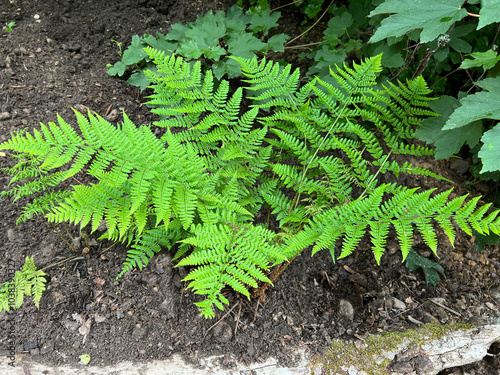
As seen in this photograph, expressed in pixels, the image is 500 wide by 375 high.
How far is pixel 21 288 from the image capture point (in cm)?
184

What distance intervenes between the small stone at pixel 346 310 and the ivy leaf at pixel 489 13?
5.64 feet

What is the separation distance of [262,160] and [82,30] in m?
2.20

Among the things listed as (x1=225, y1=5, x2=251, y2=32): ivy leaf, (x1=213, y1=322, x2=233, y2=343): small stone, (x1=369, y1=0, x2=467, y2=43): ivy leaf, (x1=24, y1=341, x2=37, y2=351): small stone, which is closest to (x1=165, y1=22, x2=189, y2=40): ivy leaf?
(x1=225, y1=5, x2=251, y2=32): ivy leaf

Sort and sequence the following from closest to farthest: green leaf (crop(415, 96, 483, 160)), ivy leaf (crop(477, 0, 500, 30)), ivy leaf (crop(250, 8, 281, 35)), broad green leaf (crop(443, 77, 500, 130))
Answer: ivy leaf (crop(477, 0, 500, 30)) < broad green leaf (crop(443, 77, 500, 130)) < green leaf (crop(415, 96, 483, 160)) < ivy leaf (crop(250, 8, 281, 35))

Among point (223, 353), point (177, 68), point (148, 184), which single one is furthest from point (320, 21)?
point (223, 353)

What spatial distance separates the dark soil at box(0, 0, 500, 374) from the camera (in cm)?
195

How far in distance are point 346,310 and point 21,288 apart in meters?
1.95

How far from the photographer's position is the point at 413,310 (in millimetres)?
2299

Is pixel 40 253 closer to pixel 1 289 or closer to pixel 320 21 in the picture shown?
pixel 1 289

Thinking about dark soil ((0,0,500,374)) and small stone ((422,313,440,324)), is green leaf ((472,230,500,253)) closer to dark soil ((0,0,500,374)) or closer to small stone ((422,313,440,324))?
dark soil ((0,0,500,374))

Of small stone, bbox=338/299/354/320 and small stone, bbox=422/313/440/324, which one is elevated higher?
small stone, bbox=338/299/354/320

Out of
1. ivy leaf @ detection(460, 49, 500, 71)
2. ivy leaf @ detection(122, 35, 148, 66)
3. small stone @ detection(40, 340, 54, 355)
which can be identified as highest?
ivy leaf @ detection(460, 49, 500, 71)

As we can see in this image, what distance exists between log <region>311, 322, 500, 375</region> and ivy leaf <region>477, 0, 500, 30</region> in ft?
5.79

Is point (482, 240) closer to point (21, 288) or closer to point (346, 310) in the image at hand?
point (346, 310)
